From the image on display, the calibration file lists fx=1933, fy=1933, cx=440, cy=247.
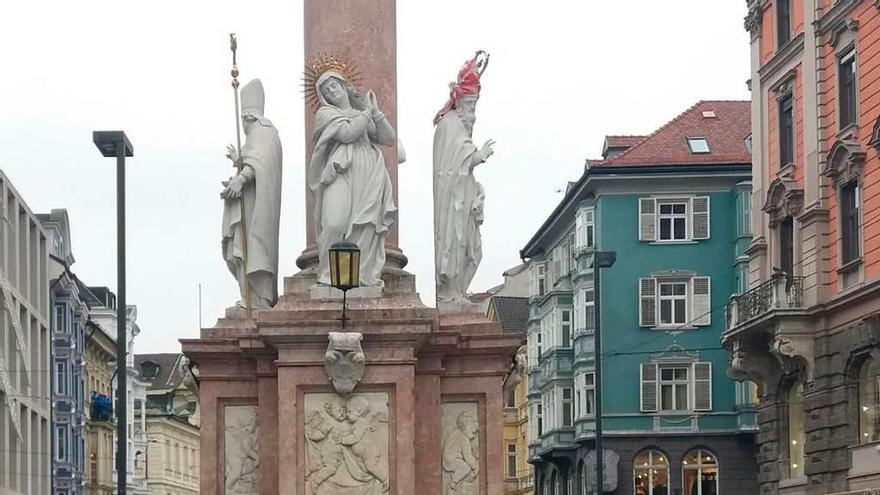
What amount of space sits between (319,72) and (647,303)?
48.5 meters

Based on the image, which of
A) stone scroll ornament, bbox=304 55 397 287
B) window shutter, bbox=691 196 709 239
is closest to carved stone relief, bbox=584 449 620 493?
window shutter, bbox=691 196 709 239

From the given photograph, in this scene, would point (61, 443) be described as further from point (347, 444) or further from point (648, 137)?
point (347, 444)

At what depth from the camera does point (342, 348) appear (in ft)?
57.5

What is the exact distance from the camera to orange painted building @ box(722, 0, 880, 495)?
1607 inches

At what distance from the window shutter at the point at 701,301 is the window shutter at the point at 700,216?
162cm

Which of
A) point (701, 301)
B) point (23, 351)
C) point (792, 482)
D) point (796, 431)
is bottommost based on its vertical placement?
point (792, 482)

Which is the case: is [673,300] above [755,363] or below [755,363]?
above

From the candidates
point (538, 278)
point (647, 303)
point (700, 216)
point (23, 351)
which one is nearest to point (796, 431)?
point (647, 303)

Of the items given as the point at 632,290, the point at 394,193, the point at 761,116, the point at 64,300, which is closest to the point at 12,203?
the point at 64,300

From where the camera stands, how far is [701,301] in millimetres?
65750

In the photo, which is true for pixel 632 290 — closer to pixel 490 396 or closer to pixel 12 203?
pixel 12 203

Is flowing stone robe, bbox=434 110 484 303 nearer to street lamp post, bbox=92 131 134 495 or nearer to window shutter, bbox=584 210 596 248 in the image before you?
street lamp post, bbox=92 131 134 495

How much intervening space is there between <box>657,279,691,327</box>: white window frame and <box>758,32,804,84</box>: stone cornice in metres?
18.4

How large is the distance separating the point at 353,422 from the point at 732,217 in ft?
163
